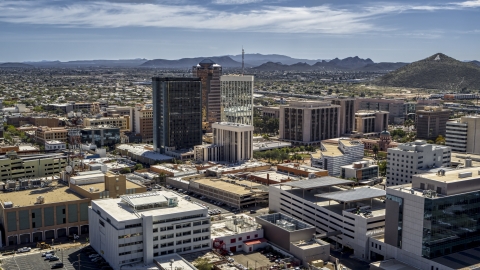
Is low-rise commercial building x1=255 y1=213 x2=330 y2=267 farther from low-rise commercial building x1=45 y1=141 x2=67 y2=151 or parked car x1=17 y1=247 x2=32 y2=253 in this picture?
low-rise commercial building x1=45 y1=141 x2=67 y2=151

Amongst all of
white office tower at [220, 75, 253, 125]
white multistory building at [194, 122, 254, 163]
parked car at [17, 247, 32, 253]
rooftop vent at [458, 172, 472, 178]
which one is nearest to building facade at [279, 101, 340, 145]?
white office tower at [220, 75, 253, 125]

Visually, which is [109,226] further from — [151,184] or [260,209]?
[151,184]

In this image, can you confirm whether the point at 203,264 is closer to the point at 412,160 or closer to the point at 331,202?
the point at 331,202

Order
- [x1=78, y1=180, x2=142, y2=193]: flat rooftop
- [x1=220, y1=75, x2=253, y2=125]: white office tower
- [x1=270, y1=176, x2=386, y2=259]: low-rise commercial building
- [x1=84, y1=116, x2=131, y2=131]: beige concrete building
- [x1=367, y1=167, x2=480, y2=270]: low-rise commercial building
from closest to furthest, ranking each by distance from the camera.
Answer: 1. [x1=367, y1=167, x2=480, y2=270]: low-rise commercial building
2. [x1=270, y1=176, x2=386, y2=259]: low-rise commercial building
3. [x1=78, y1=180, x2=142, y2=193]: flat rooftop
4. [x1=220, y1=75, x2=253, y2=125]: white office tower
5. [x1=84, y1=116, x2=131, y2=131]: beige concrete building

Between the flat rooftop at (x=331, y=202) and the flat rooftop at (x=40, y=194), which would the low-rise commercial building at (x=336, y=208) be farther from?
the flat rooftop at (x=40, y=194)

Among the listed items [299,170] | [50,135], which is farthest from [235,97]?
[50,135]

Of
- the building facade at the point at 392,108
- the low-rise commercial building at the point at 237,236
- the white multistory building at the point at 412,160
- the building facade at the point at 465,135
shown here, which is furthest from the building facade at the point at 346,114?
the low-rise commercial building at the point at 237,236
